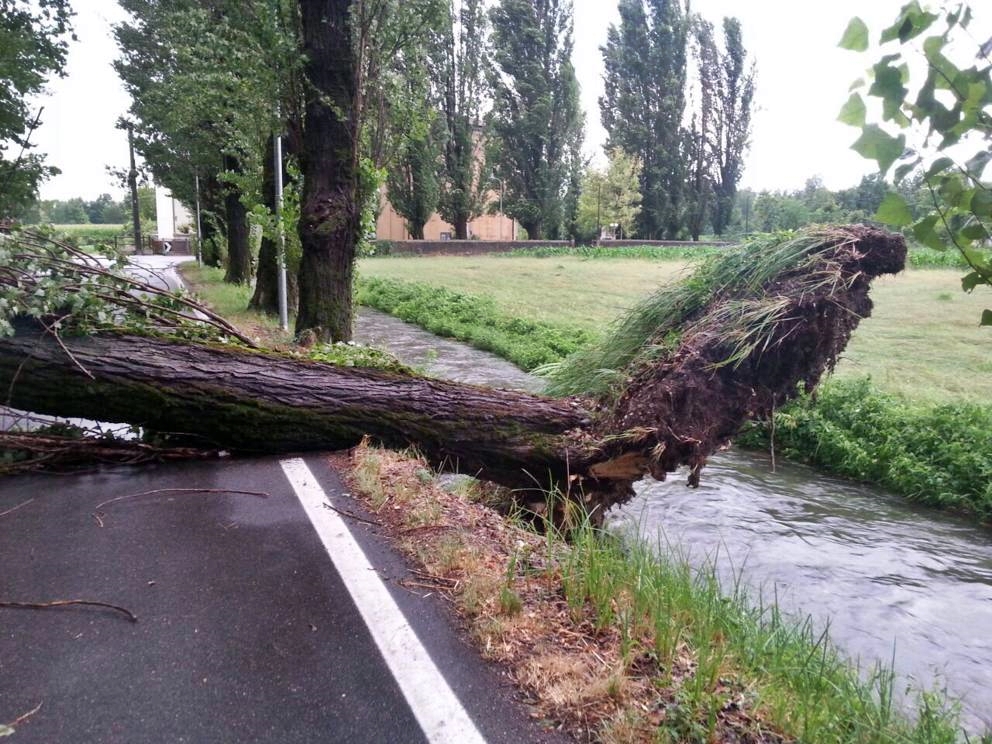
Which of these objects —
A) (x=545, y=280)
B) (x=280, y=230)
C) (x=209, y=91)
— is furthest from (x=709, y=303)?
(x=545, y=280)

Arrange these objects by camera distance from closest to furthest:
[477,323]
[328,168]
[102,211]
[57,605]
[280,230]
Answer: [57,605] < [328,168] < [280,230] < [477,323] < [102,211]

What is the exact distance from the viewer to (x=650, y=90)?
4384cm

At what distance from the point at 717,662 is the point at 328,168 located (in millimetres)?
7949

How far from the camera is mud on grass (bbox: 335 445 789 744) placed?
241 centimetres

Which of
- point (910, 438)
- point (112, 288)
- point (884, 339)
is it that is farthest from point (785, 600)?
point (884, 339)

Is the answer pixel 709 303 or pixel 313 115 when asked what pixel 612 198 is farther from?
pixel 709 303

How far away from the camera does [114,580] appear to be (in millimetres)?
3584

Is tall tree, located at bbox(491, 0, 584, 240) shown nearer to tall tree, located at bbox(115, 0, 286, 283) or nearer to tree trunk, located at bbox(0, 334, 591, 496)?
tall tree, located at bbox(115, 0, 286, 283)

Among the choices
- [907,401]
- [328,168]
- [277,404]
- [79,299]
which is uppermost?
[328,168]

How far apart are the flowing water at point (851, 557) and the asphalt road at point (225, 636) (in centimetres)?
213

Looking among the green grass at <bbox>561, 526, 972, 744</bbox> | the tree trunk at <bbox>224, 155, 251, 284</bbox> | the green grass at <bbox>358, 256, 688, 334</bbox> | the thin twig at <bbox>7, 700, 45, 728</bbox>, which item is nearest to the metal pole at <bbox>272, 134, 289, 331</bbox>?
the green grass at <bbox>358, 256, 688, 334</bbox>

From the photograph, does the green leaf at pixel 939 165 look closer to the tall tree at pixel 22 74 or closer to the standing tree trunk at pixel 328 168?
the standing tree trunk at pixel 328 168

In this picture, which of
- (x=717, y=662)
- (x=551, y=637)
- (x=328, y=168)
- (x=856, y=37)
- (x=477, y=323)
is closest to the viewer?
(x=856, y=37)

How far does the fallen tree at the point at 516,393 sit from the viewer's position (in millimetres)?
5180
